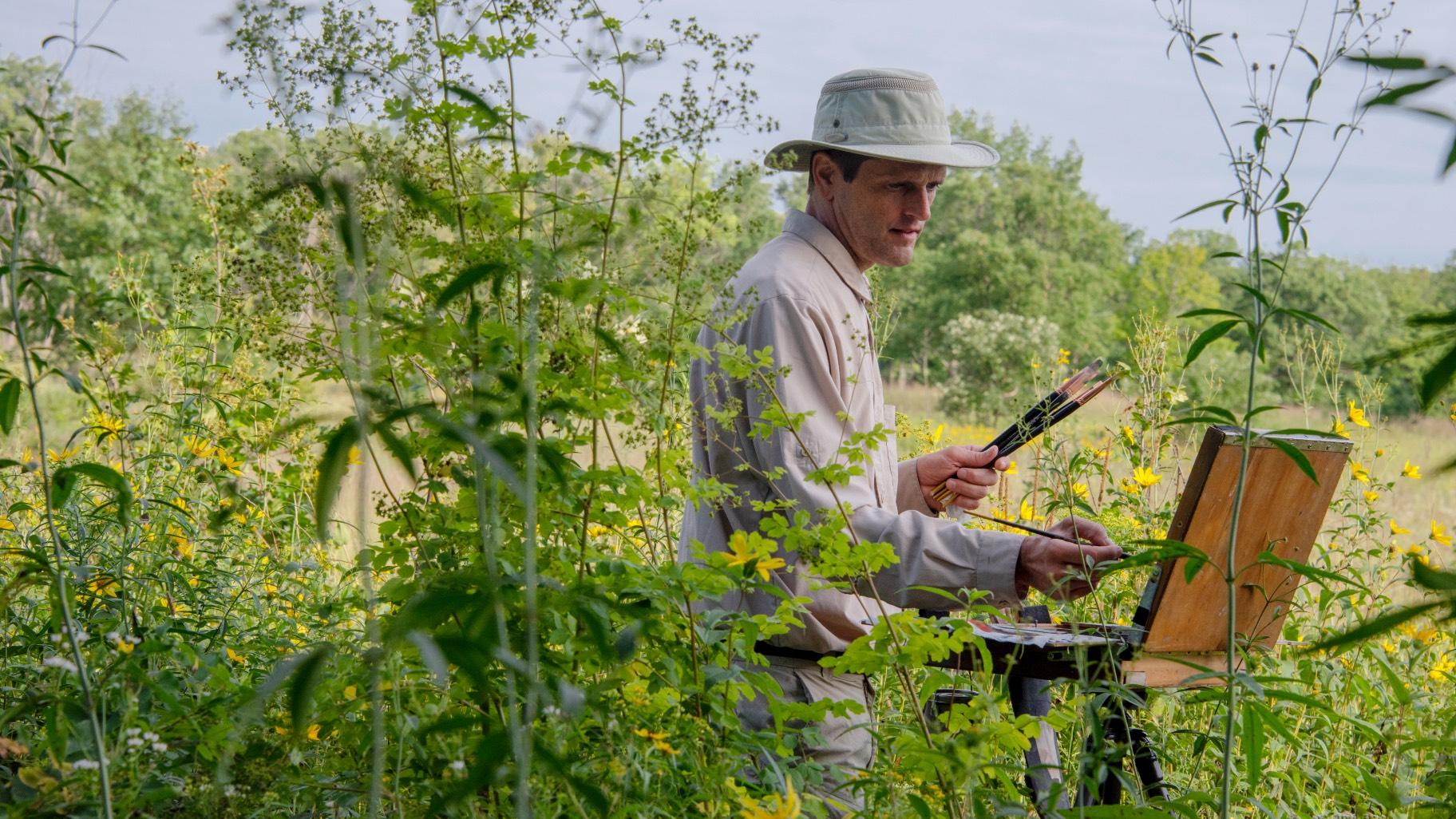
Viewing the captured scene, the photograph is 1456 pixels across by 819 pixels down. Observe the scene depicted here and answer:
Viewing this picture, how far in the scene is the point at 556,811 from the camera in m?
1.53

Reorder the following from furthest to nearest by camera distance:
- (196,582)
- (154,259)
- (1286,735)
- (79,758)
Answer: (154,259)
(196,582)
(79,758)
(1286,735)

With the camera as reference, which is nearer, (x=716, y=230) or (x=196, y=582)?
(x=716, y=230)

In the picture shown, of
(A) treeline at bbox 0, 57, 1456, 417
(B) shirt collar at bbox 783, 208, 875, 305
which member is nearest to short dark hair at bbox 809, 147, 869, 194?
(B) shirt collar at bbox 783, 208, 875, 305

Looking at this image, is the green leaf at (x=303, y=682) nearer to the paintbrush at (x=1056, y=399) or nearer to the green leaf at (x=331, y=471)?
the green leaf at (x=331, y=471)

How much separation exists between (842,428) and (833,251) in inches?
24.1

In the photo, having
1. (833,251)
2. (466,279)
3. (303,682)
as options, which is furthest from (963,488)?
(303,682)

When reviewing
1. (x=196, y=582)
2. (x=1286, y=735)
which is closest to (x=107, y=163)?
(x=196, y=582)

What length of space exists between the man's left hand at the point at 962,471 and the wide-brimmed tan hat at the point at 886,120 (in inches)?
25.7

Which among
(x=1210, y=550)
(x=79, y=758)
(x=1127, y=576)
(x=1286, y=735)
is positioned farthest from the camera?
(x=1127, y=576)

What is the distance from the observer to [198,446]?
10.6 feet

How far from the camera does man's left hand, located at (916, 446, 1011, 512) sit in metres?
2.84

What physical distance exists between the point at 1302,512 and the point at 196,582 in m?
2.36

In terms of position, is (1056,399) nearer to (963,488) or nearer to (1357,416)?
(963,488)

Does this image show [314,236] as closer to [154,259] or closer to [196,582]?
[196,582]
